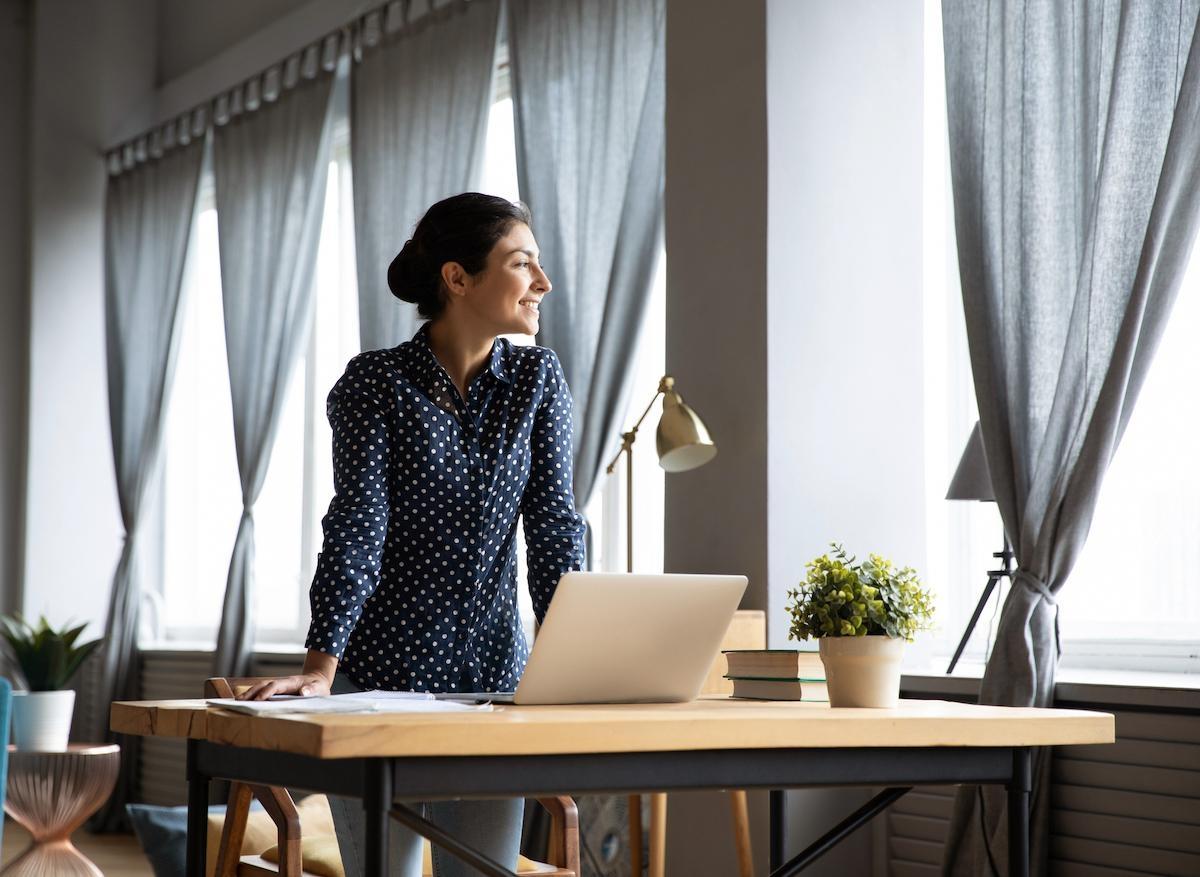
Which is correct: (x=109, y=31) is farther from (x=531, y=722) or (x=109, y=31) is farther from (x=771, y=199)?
(x=531, y=722)

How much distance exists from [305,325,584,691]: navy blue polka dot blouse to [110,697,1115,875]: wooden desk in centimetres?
33

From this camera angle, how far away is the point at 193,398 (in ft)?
22.9

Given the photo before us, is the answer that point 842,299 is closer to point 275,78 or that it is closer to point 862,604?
point 862,604

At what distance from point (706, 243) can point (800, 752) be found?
2388mm

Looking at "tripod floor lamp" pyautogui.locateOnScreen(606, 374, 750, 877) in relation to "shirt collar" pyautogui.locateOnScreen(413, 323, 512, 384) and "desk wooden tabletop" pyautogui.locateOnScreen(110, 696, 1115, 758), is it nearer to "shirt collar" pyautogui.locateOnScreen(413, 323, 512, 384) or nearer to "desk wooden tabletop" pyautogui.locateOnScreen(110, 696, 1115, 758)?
"shirt collar" pyautogui.locateOnScreen(413, 323, 512, 384)

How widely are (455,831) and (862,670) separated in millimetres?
570

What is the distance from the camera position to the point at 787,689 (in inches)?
72.6

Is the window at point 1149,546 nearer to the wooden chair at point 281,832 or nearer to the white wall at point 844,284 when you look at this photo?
the white wall at point 844,284

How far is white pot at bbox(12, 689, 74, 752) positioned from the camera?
4348mm

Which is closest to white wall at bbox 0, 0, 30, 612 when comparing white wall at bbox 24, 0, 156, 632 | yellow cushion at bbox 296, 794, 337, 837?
white wall at bbox 24, 0, 156, 632

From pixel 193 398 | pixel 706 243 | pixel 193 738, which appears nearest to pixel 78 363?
pixel 193 398

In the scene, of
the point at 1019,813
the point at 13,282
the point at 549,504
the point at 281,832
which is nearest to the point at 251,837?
the point at 281,832

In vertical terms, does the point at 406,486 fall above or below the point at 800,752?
above

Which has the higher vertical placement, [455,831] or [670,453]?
[670,453]
